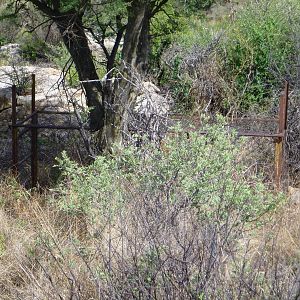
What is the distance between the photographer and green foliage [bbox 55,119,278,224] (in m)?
4.05

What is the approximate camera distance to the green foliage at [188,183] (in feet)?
13.3

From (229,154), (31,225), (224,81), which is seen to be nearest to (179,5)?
(224,81)

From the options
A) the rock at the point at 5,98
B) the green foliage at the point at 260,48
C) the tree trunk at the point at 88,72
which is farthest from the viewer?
the rock at the point at 5,98

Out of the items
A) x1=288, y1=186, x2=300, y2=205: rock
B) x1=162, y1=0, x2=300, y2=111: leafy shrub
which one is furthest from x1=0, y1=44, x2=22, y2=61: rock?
x1=288, y1=186, x2=300, y2=205: rock

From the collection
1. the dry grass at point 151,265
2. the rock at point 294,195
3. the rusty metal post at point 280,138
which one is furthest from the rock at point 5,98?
the dry grass at point 151,265


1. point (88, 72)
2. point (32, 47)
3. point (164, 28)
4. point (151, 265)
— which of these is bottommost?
point (151, 265)

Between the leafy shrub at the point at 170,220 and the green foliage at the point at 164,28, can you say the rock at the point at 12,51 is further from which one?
the leafy shrub at the point at 170,220

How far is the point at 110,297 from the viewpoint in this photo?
3783mm

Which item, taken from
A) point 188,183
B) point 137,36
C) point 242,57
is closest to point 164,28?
point 242,57

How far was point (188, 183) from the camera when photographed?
159 inches

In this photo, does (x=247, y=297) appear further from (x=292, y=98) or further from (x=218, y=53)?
(x=218, y=53)

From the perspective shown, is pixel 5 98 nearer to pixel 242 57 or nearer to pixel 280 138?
pixel 242 57

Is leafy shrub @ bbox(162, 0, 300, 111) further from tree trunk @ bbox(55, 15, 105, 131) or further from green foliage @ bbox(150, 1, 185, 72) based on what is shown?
tree trunk @ bbox(55, 15, 105, 131)

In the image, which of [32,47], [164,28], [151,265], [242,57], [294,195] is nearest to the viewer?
[151,265]
